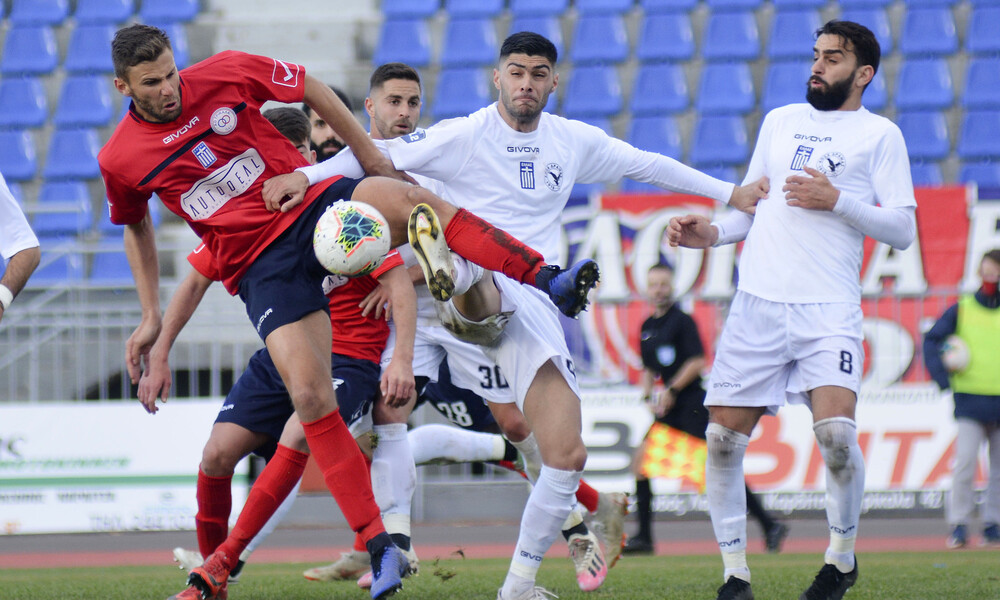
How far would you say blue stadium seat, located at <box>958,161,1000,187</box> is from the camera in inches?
488

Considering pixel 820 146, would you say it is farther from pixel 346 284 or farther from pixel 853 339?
pixel 346 284

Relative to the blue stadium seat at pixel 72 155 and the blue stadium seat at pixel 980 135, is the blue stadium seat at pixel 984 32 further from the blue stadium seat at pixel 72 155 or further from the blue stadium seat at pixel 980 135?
the blue stadium seat at pixel 72 155

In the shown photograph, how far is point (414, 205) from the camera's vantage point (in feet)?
14.7

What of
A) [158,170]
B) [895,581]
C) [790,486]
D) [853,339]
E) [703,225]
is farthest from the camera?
[790,486]

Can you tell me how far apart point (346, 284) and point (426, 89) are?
29.9 ft

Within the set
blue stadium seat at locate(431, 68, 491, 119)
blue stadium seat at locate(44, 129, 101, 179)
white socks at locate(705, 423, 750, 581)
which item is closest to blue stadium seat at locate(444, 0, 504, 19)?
blue stadium seat at locate(431, 68, 491, 119)

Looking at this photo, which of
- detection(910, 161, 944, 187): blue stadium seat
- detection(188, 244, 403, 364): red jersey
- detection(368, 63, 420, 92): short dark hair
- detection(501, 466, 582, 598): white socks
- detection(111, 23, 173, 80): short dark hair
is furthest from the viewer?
detection(910, 161, 944, 187): blue stadium seat

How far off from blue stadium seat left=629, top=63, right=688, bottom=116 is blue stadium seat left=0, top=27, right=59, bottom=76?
741 centimetres

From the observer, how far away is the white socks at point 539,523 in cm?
461

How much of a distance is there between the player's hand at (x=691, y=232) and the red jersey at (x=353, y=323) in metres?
1.46

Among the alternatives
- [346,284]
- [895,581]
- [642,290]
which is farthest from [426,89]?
[895,581]

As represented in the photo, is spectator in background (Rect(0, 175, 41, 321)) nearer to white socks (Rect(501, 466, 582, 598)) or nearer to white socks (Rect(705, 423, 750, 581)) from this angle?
white socks (Rect(501, 466, 582, 598))

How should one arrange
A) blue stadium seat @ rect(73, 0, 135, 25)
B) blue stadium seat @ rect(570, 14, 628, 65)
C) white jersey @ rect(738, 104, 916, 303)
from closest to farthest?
white jersey @ rect(738, 104, 916, 303)
blue stadium seat @ rect(570, 14, 628, 65)
blue stadium seat @ rect(73, 0, 135, 25)

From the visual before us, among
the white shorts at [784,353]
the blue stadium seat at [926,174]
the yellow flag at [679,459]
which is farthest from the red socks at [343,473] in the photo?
the blue stadium seat at [926,174]
